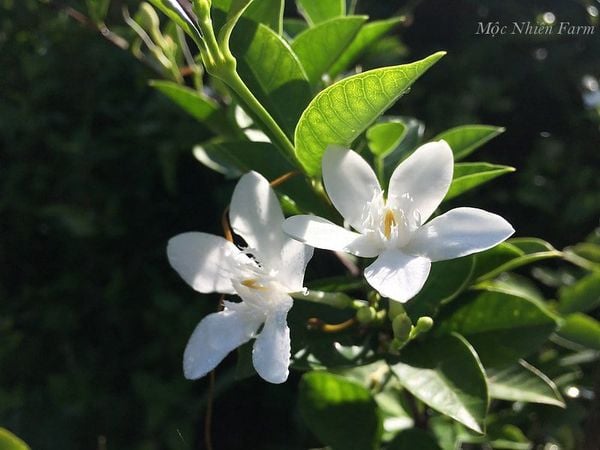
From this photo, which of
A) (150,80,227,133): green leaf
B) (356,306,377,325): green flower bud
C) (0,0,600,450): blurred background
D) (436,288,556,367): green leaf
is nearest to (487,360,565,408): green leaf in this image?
(436,288,556,367): green leaf

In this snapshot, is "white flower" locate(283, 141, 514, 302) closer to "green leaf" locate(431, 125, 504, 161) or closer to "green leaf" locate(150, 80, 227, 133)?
"green leaf" locate(431, 125, 504, 161)

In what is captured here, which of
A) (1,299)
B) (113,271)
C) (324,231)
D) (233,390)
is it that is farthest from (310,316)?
(1,299)

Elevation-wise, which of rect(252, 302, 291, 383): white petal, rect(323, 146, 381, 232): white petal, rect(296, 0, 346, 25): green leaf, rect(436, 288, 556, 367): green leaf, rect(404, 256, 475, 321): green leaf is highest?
rect(296, 0, 346, 25): green leaf

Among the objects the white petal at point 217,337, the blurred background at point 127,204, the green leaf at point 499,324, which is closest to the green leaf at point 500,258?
the green leaf at point 499,324

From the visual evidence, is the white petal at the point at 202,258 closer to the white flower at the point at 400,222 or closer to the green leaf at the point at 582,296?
the white flower at the point at 400,222

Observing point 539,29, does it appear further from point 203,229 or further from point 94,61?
point 94,61

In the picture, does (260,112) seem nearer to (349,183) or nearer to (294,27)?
(349,183)
